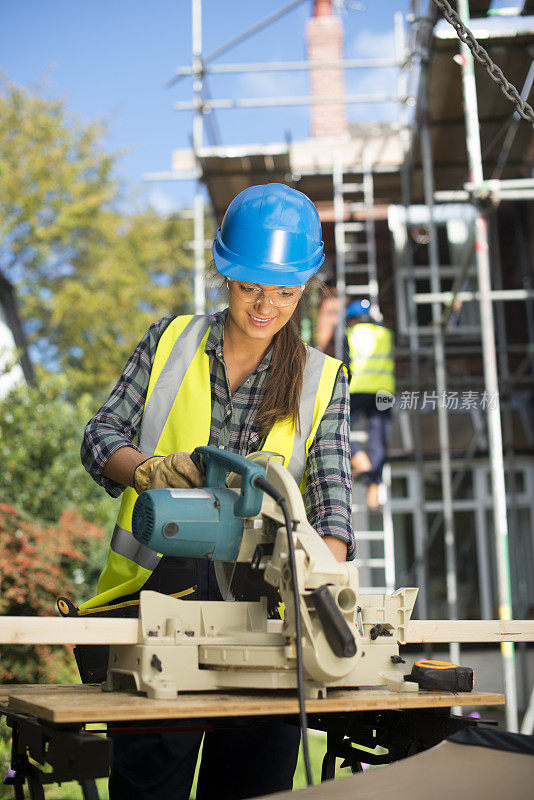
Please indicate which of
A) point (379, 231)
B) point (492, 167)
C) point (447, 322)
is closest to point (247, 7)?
point (379, 231)

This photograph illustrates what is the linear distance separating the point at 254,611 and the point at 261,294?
2.66 ft

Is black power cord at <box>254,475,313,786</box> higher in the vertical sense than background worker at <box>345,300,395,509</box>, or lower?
lower

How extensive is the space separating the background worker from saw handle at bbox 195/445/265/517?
537cm

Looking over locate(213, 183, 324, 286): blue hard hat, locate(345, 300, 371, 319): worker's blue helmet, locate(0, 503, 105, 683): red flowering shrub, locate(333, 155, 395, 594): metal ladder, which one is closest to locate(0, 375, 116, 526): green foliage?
locate(0, 503, 105, 683): red flowering shrub

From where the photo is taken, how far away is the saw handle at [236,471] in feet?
5.27

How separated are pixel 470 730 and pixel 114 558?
3.16 feet

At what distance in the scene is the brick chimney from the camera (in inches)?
590

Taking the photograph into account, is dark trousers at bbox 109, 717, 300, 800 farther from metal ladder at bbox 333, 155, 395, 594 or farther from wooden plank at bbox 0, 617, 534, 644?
metal ladder at bbox 333, 155, 395, 594

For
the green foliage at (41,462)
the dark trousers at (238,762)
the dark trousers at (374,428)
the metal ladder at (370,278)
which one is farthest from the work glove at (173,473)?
the metal ladder at (370,278)

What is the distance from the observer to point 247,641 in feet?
5.09

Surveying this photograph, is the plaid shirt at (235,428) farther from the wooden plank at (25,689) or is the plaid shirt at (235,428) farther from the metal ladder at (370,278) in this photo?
the metal ladder at (370,278)

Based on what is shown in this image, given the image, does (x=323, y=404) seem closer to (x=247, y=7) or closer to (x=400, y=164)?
(x=400, y=164)

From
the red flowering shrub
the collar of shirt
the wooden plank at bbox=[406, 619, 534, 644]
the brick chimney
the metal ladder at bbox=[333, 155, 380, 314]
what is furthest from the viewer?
the brick chimney

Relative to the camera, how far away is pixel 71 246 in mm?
22344
